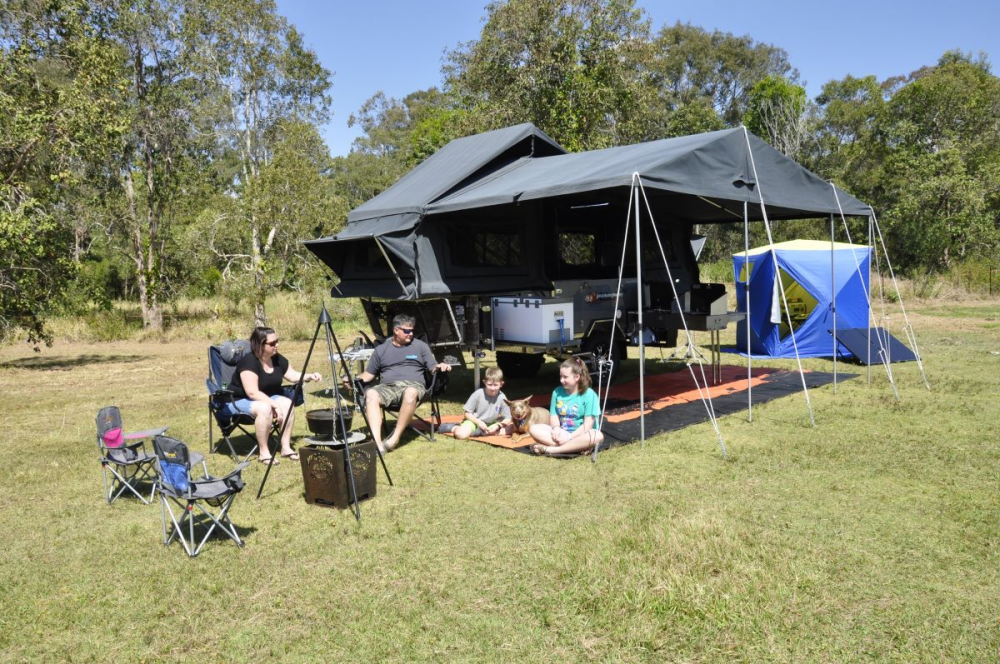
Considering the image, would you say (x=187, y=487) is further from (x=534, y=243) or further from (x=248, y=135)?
(x=248, y=135)

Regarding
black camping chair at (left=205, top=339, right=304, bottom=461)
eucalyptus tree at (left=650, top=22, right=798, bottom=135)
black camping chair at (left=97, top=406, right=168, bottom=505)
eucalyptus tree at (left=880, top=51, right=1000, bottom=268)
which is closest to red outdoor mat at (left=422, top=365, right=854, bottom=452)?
black camping chair at (left=205, top=339, right=304, bottom=461)

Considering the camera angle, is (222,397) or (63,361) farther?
(63,361)

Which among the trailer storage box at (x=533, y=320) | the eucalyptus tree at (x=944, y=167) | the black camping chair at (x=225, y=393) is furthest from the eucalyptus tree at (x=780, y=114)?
the black camping chair at (x=225, y=393)

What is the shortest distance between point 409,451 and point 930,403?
193 inches

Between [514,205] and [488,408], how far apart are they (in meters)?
2.60

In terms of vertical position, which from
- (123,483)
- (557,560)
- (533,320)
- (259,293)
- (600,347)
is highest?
(259,293)

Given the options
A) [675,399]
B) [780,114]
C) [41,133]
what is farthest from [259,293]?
[780,114]

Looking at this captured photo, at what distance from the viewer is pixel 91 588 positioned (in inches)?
138

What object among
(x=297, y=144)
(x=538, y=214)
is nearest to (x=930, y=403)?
(x=538, y=214)

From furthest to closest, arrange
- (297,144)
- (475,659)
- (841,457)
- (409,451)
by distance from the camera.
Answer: (297,144)
(409,451)
(841,457)
(475,659)

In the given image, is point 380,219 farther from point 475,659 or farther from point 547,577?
point 475,659

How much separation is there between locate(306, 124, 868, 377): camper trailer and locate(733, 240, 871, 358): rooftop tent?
154 cm

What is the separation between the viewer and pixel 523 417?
244 inches

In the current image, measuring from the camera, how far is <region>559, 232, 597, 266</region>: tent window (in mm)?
8430
